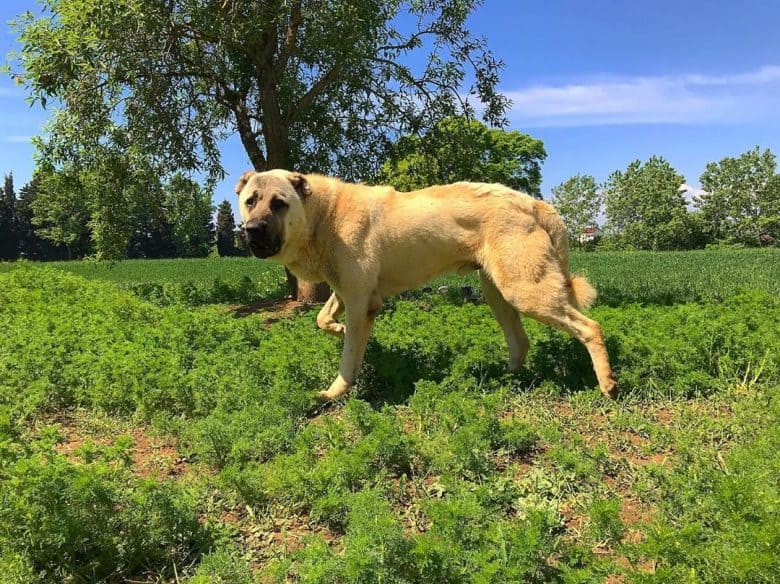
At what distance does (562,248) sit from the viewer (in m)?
5.47

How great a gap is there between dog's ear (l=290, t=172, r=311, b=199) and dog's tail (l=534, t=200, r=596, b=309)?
7.07ft

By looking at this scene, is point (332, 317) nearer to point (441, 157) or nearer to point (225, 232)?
point (441, 157)

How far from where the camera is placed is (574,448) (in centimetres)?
379

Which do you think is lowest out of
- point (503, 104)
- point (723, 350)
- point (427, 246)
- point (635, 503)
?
point (635, 503)

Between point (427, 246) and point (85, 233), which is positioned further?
point (85, 233)

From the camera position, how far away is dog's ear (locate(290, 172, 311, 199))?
198 inches

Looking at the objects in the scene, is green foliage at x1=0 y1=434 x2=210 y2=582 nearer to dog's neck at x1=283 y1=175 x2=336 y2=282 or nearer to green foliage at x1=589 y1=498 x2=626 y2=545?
green foliage at x1=589 y1=498 x2=626 y2=545

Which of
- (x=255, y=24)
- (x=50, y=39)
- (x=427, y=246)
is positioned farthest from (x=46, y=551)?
(x=50, y=39)

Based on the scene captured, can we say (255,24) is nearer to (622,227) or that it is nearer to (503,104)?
(503,104)

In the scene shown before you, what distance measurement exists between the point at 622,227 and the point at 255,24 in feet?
251

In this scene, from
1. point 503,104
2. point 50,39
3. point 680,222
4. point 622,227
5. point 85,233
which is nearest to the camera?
point 50,39

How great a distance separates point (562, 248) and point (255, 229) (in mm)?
2900

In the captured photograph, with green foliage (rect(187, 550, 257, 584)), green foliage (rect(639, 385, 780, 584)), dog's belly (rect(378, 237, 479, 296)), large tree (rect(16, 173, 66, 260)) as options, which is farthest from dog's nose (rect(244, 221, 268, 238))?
large tree (rect(16, 173, 66, 260))

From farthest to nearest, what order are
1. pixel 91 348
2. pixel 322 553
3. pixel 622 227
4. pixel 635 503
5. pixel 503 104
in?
1. pixel 622 227
2. pixel 503 104
3. pixel 91 348
4. pixel 635 503
5. pixel 322 553
